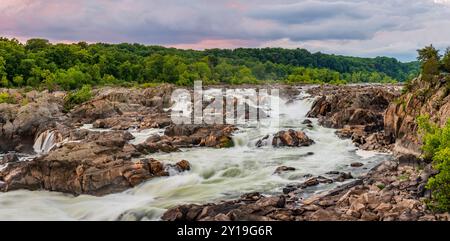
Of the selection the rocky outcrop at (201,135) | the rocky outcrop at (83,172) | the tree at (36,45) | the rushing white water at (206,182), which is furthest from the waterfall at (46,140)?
the tree at (36,45)

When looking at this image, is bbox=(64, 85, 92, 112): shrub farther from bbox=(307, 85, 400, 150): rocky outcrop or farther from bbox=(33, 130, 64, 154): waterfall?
bbox=(307, 85, 400, 150): rocky outcrop

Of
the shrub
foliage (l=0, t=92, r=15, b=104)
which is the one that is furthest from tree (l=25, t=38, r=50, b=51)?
foliage (l=0, t=92, r=15, b=104)

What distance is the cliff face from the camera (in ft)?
87.5

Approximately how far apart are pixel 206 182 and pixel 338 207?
867 cm

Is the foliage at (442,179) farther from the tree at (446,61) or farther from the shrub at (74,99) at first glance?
the shrub at (74,99)

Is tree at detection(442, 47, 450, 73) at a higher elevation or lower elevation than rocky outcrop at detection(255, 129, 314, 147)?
higher

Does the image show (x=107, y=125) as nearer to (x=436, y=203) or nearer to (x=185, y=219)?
(x=185, y=219)

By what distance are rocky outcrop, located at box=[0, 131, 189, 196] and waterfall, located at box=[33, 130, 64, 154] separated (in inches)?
416

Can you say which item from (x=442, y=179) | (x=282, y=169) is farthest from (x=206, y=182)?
(x=442, y=179)

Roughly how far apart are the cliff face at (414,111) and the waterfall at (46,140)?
2563 cm

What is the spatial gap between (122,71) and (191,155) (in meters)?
76.2

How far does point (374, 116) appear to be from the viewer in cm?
3919

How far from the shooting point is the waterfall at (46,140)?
37938mm
